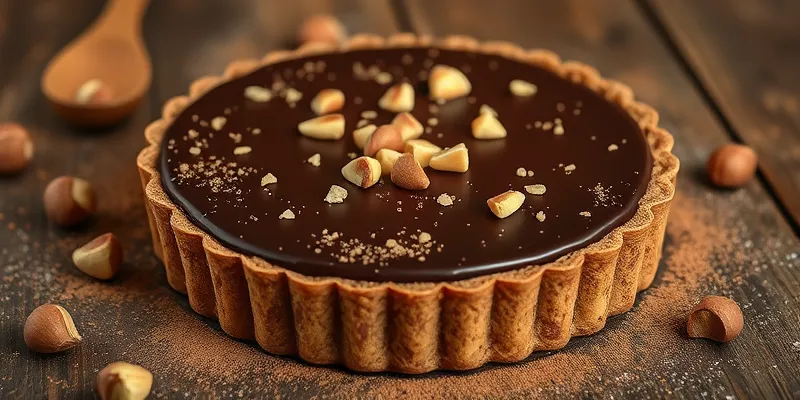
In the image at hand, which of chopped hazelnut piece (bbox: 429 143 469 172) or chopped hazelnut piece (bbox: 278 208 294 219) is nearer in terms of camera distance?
chopped hazelnut piece (bbox: 278 208 294 219)

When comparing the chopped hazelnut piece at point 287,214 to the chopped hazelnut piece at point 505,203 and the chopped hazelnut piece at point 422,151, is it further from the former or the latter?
the chopped hazelnut piece at point 505,203

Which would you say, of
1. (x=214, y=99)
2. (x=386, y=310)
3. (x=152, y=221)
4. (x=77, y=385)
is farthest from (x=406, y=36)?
(x=77, y=385)

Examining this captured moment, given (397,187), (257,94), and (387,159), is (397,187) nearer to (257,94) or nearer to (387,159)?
(387,159)

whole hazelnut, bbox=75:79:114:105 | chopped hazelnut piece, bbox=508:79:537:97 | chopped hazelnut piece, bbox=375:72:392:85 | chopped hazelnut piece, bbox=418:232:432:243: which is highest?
chopped hazelnut piece, bbox=418:232:432:243

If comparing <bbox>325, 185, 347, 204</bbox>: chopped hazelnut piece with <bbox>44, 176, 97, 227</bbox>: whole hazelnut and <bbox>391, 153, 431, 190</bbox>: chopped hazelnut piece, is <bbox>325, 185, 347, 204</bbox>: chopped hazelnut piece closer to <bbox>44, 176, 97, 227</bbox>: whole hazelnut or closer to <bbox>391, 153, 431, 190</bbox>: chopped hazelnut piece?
<bbox>391, 153, 431, 190</bbox>: chopped hazelnut piece

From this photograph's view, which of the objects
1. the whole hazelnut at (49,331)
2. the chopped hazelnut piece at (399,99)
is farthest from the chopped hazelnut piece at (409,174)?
the whole hazelnut at (49,331)

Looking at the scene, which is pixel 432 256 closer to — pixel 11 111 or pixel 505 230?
pixel 505 230

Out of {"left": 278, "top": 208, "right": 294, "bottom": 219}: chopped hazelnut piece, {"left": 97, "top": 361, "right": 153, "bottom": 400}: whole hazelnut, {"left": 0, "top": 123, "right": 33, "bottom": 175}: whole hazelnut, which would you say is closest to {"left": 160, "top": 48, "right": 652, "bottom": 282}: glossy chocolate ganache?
{"left": 278, "top": 208, "right": 294, "bottom": 219}: chopped hazelnut piece

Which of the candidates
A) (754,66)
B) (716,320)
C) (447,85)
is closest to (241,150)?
(447,85)
